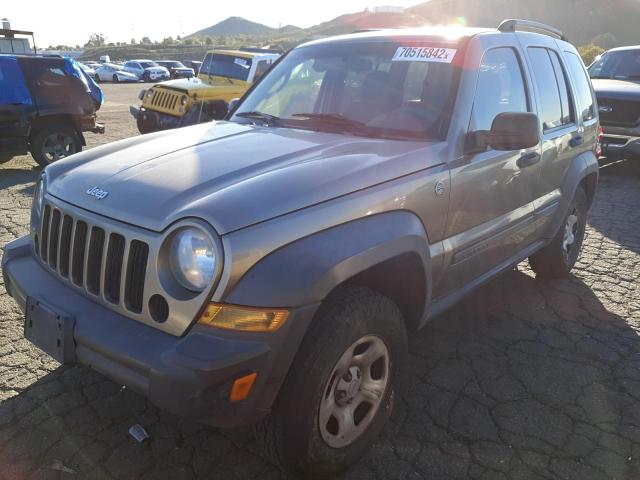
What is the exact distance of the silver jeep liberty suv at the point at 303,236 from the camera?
1.96 metres

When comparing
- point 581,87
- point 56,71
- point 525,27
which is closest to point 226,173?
point 525,27

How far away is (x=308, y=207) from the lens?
2152 mm

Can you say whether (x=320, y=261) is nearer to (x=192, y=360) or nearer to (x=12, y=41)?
(x=192, y=360)

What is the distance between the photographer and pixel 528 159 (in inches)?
135

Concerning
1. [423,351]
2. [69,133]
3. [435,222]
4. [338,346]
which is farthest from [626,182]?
[69,133]

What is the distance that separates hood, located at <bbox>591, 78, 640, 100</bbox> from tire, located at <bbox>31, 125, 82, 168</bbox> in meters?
8.28

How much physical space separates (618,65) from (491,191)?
8794 mm

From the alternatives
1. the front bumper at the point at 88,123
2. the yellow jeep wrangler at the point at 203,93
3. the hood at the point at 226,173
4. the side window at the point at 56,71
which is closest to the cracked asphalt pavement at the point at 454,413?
the hood at the point at 226,173

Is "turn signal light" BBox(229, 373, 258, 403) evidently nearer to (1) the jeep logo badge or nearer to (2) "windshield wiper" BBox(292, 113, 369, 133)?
(1) the jeep logo badge

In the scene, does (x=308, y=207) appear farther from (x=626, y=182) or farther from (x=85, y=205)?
(x=626, y=182)

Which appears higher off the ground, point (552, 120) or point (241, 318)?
point (552, 120)

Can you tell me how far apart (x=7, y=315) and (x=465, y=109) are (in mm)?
3258

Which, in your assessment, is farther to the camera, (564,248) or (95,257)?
(564,248)

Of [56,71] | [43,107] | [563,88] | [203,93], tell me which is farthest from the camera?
[203,93]
